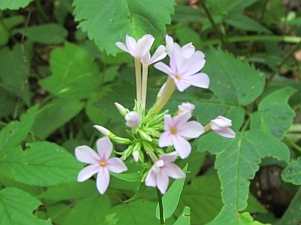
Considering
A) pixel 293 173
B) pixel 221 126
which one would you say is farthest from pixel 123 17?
pixel 293 173

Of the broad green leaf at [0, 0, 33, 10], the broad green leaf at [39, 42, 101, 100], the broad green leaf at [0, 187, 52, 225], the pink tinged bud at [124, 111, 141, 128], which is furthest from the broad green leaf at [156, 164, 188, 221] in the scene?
the broad green leaf at [39, 42, 101, 100]

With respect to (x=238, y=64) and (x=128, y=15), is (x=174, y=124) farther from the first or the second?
(x=238, y=64)

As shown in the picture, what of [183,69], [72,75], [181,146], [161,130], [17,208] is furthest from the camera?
[72,75]

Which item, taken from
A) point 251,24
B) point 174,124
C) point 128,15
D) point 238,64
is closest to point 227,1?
point 251,24

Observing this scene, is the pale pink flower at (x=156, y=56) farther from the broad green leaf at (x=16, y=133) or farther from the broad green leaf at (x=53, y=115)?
the broad green leaf at (x=53, y=115)

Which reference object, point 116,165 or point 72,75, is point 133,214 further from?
point 72,75
